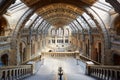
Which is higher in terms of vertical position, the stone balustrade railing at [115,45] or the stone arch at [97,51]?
the stone balustrade railing at [115,45]

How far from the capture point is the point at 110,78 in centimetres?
1357

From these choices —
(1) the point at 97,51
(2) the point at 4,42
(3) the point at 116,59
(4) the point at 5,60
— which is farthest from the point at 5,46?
(1) the point at 97,51

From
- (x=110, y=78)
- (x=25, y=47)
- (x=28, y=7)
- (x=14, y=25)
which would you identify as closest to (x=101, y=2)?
(x=28, y=7)

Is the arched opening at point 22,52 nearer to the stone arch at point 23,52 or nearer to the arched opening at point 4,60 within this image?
the stone arch at point 23,52

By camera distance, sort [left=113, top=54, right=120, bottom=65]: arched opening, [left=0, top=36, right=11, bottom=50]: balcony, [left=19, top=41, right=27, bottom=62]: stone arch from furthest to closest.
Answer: [left=19, top=41, right=27, bottom=62]: stone arch < [left=113, top=54, right=120, bottom=65]: arched opening < [left=0, top=36, right=11, bottom=50]: balcony

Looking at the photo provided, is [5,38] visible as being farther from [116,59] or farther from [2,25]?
[116,59]

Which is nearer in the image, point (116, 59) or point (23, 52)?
point (116, 59)

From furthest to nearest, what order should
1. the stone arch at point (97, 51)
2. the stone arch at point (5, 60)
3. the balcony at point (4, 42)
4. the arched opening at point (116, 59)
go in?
the stone arch at point (97, 51) < the stone arch at point (5, 60) < the arched opening at point (116, 59) < the balcony at point (4, 42)

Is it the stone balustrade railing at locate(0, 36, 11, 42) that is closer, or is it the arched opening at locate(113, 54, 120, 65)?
the stone balustrade railing at locate(0, 36, 11, 42)

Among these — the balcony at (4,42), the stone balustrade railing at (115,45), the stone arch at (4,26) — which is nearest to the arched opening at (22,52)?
the stone arch at (4,26)

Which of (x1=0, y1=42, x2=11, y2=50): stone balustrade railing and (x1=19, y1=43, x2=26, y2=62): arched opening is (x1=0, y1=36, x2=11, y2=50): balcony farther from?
(x1=19, y1=43, x2=26, y2=62): arched opening

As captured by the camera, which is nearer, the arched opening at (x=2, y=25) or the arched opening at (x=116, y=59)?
the arched opening at (x=116, y=59)

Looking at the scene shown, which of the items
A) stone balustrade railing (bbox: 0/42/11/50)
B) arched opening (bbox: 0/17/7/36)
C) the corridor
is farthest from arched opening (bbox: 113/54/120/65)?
arched opening (bbox: 0/17/7/36)

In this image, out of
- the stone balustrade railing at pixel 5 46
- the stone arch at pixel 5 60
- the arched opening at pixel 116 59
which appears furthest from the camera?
the stone arch at pixel 5 60
